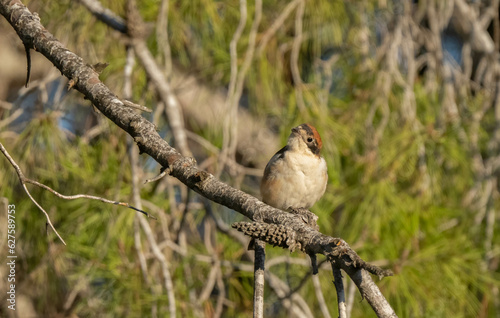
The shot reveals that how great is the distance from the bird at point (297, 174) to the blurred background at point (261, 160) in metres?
0.29

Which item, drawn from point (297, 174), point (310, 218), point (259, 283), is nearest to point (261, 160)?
point (297, 174)

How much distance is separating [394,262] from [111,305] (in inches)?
63.5

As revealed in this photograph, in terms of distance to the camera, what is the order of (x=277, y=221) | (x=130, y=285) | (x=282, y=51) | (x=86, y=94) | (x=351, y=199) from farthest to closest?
(x=282, y=51) < (x=351, y=199) < (x=130, y=285) < (x=86, y=94) < (x=277, y=221)

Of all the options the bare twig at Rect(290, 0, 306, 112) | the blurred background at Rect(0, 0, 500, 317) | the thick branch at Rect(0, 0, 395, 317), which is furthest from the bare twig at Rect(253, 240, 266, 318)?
the bare twig at Rect(290, 0, 306, 112)

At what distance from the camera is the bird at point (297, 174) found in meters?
3.32

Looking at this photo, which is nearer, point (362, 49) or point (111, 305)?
point (111, 305)

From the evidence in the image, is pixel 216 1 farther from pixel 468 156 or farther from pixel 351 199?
pixel 468 156

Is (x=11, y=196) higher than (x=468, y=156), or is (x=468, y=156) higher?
(x=468, y=156)

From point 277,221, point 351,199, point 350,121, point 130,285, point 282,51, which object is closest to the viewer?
point 277,221

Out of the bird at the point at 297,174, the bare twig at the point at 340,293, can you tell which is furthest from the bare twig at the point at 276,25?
the bare twig at the point at 340,293

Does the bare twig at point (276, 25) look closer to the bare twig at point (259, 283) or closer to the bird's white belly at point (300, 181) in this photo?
the bird's white belly at point (300, 181)

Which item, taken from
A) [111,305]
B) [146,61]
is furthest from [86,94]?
[111,305]

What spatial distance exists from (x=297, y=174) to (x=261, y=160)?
1.39 m

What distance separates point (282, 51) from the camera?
4527 millimetres
